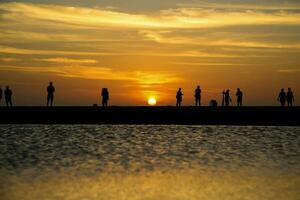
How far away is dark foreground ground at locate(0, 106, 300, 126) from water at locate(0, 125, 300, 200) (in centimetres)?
76

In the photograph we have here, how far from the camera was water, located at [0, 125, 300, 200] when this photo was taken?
65.3 feet

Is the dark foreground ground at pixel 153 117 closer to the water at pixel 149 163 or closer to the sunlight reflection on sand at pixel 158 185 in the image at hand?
the water at pixel 149 163

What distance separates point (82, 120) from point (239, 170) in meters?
19.1

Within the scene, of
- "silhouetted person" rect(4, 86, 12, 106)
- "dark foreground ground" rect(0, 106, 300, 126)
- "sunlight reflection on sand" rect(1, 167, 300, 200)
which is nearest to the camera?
"sunlight reflection on sand" rect(1, 167, 300, 200)

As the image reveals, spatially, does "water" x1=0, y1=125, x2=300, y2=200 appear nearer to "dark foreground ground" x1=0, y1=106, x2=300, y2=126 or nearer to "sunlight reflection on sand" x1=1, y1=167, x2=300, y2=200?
"sunlight reflection on sand" x1=1, y1=167, x2=300, y2=200

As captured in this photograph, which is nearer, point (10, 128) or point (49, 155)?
point (49, 155)

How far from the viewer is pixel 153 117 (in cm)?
4241

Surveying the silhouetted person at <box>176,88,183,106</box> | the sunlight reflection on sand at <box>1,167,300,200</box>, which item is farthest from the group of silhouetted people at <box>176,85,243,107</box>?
the sunlight reflection on sand at <box>1,167,300,200</box>

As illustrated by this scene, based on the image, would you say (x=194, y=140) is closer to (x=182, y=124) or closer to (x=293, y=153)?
(x=182, y=124)

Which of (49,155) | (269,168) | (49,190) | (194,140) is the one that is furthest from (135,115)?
(49,190)

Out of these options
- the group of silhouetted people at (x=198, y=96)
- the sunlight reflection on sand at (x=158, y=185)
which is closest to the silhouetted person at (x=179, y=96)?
the group of silhouetted people at (x=198, y=96)

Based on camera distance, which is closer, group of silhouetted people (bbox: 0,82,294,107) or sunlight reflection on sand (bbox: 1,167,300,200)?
sunlight reflection on sand (bbox: 1,167,300,200)

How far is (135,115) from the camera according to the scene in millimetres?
42844

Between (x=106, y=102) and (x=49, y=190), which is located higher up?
(x=106, y=102)
